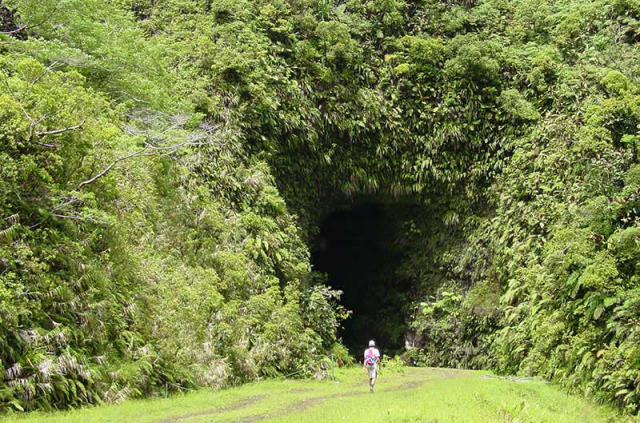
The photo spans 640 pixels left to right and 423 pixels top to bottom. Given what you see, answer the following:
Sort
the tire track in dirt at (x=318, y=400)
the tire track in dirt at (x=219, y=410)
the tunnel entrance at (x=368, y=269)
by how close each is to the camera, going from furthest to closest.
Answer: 1. the tunnel entrance at (x=368, y=269)
2. the tire track in dirt at (x=318, y=400)
3. the tire track in dirt at (x=219, y=410)

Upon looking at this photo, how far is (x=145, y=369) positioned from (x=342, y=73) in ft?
57.1

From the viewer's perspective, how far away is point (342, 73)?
25469mm

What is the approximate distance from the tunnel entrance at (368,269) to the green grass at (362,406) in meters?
12.6

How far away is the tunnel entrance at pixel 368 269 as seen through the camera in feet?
89.6

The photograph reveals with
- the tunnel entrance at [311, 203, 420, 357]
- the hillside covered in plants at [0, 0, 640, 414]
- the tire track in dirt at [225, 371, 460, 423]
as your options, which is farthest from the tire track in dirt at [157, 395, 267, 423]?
the tunnel entrance at [311, 203, 420, 357]

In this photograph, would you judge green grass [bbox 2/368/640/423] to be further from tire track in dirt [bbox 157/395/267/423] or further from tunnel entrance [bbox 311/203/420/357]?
tunnel entrance [bbox 311/203/420/357]

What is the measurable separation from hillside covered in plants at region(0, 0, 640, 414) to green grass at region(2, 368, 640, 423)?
2.18ft

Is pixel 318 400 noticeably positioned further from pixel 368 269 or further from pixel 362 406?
pixel 368 269

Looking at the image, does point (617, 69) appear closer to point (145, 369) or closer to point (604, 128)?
point (604, 128)

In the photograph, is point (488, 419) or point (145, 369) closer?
point (488, 419)

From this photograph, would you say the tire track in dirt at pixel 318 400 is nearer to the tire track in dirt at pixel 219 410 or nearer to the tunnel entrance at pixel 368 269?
the tire track in dirt at pixel 219 410

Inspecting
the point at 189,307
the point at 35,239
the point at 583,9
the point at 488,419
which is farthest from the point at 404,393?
the point at 583,9

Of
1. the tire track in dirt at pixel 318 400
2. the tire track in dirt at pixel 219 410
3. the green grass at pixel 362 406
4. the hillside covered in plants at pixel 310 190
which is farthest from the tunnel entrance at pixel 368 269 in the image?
the tire track in dirt at pixel 219 410

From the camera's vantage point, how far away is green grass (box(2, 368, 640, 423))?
9227mm
